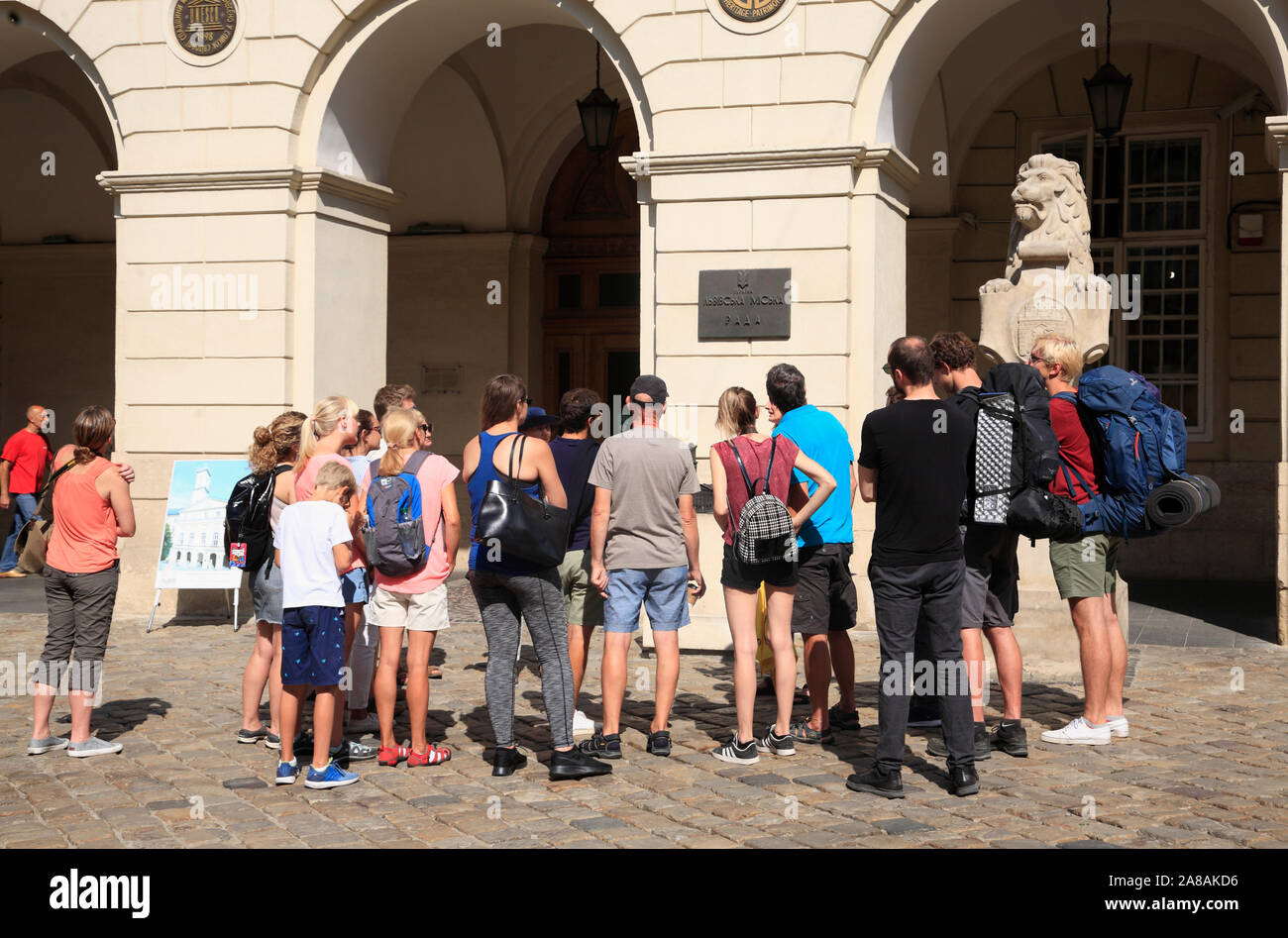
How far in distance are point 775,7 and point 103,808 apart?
7517mm

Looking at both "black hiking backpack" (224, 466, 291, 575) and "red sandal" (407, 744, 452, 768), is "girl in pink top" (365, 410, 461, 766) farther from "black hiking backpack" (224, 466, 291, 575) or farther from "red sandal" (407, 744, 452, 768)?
"black hiking backpack" (224, 466, 291, 575)

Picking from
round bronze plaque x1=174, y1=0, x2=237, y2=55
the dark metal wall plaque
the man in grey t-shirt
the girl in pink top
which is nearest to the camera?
the girl in pink top

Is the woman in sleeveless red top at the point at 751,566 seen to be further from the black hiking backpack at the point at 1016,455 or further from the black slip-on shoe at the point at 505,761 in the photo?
the black slip-on shoe at the point at 505,761

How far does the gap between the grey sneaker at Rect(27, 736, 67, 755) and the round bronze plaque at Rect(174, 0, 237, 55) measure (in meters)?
6.85

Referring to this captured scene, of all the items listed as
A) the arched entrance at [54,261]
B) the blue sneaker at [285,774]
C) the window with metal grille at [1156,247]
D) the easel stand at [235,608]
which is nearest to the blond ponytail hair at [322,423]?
the blue sneaker at [285,774]

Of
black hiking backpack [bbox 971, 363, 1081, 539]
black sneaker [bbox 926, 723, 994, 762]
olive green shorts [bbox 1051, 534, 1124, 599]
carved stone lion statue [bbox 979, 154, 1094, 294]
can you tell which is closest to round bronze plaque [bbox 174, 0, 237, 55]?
Result: carved stone lion statue [bbox 979, 154, 1094, 294]

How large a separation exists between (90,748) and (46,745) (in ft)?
0.79

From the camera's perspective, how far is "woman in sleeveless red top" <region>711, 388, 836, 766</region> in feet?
21.8

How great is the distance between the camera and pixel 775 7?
10523mm

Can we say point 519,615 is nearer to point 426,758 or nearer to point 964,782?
point 426,758

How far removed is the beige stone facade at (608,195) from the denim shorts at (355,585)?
3.97 m

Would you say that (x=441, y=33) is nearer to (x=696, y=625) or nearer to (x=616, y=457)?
(x=696, y=625)

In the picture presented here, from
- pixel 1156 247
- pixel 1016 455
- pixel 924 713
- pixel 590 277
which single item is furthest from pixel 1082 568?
pixel 590 277

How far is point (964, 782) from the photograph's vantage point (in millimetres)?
5926
